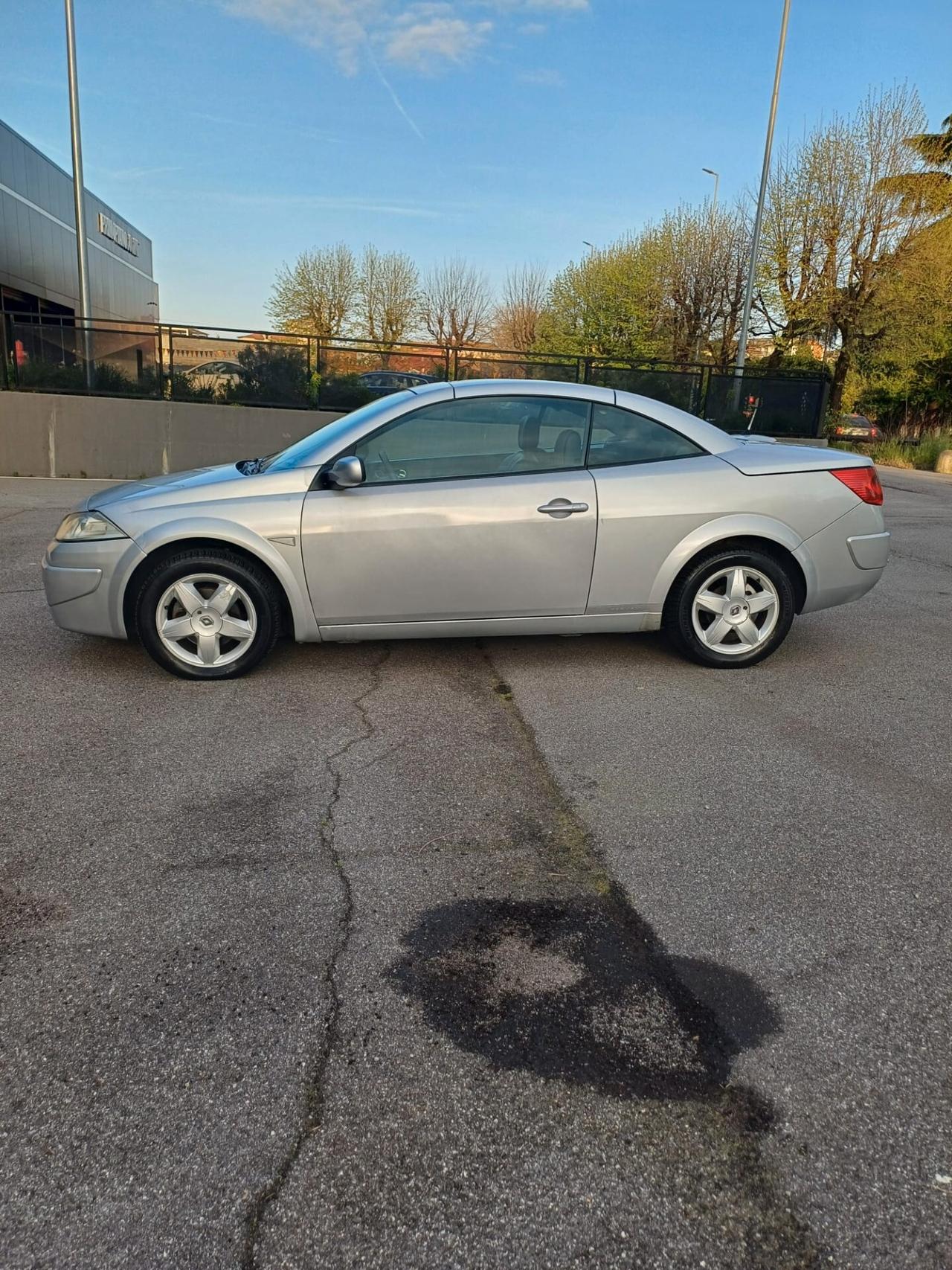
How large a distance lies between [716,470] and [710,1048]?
352 cm

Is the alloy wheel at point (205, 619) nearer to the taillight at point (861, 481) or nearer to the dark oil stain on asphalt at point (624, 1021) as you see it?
the dark oil stain on asphalt at point (624, 1021)

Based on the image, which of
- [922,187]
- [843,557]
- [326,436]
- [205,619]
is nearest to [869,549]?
[843,557]

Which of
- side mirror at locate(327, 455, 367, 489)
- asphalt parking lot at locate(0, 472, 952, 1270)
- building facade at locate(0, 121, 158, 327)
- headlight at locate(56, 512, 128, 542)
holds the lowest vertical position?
asphalt parking lot at locate(0, 472, 952, 1270)

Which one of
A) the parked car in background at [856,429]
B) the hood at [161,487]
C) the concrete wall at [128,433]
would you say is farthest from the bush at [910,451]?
the hood at [161,487]

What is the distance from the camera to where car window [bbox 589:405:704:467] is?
16.3 feet

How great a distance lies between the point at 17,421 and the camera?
1507cm

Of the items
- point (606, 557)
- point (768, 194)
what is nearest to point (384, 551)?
point (606, 557)

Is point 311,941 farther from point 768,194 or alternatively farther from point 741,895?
point 768,194

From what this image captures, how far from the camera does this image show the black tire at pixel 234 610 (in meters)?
4.66

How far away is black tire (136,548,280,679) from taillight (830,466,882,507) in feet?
10.9

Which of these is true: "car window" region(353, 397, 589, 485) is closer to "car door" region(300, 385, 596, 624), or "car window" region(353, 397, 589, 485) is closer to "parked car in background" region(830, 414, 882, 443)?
"car door" region(300, 385, 596, 624)

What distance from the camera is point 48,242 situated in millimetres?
34531

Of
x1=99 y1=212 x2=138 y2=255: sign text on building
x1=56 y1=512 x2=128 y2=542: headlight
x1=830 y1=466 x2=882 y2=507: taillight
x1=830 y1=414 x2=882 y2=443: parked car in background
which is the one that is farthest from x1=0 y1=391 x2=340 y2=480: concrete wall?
x1=99 y1=212 x2=138 y2=255: sign text on building

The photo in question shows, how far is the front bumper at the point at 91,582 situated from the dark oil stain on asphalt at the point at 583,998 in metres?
2.85
